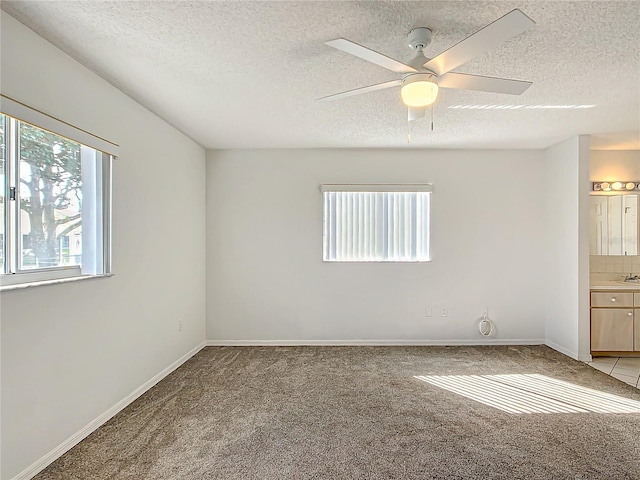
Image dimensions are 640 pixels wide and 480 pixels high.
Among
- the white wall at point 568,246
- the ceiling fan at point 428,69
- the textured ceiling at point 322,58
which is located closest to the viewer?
the ceiling fan at point 428,69

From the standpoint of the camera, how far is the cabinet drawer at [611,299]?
4102mm

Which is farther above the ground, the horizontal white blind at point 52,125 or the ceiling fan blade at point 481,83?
A: the ceiling fan blade at point 481,83

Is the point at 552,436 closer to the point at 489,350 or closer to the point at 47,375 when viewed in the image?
the point at 489,350

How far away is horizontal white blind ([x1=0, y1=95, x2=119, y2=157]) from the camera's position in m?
1.90

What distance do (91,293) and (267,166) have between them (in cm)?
271

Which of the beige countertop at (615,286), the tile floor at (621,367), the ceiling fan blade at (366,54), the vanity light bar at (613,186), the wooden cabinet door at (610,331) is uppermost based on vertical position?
the ceiling fan blade at (366,54)

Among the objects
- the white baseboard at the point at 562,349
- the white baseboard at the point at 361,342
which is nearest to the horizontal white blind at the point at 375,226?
the white baseboard at the point at 361,342

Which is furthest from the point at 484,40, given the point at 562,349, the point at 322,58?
the point at 562,349

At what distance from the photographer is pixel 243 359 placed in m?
4.13

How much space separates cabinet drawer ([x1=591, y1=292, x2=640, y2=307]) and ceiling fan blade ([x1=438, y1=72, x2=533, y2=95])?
10.3ft

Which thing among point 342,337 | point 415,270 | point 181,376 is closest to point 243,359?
point 181,376

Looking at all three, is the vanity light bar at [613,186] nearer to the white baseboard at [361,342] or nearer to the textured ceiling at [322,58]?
the textured ceiling at [322,58]

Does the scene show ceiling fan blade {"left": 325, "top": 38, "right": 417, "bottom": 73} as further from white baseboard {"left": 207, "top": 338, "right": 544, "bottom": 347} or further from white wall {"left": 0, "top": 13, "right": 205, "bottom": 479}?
white baseboard {"left": 207, "top": 338, "right": 544, "bottom": 347}

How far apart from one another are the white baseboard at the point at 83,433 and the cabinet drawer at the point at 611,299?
4645mm
